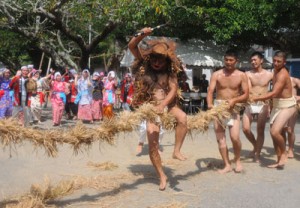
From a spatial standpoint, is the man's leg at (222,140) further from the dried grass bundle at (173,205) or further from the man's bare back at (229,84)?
the dried grass bundle at (173,205)

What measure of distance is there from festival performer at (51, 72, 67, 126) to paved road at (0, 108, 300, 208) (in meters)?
4.05

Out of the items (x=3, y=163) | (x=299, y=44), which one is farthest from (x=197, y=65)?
(x=3, y=163)

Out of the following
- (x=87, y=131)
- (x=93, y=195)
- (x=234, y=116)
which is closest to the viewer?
(x=87, y=131)

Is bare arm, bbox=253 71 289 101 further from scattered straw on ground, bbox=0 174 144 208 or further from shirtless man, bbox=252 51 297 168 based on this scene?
scattered straw on ground, bbox=0 174 144 208

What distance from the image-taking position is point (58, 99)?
12.0 m

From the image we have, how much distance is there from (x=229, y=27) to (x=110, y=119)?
10.2 metres

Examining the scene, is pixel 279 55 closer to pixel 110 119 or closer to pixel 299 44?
pixel 110 119

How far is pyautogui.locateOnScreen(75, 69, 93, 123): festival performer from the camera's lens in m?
12.7

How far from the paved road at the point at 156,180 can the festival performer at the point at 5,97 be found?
2.38 meters

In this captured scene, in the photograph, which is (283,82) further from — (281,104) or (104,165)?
(104,165)

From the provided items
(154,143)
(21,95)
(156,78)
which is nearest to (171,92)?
(156,78)

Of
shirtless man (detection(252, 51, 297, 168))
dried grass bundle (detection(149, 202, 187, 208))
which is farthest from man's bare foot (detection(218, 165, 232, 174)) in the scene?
dried grass bundle (detection(149, 202, 187, 208))

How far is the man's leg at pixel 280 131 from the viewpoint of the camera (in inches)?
248

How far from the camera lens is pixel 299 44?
15586mm
